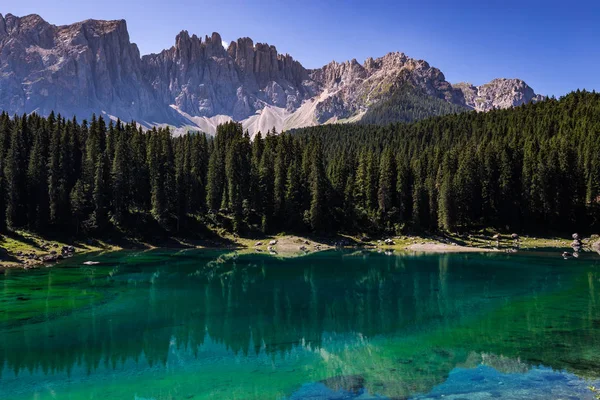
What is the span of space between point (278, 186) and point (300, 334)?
70.5 metres

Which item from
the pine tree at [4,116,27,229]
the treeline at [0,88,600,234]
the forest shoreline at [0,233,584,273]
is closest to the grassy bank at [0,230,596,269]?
the forest shoreline at [0,233,584,273]

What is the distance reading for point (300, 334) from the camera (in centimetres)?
3362

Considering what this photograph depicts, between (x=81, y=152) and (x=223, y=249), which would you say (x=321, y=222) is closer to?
(x=223, y=249)

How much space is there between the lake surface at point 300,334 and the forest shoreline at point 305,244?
23.1 meters

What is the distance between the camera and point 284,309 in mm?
41531

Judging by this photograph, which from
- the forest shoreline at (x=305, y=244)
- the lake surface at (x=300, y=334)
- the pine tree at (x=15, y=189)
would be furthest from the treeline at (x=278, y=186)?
the lake surface at (x=300, y=334)

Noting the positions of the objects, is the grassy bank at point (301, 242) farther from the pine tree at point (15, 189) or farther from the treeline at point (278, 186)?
the pine tree at point (15, 189)

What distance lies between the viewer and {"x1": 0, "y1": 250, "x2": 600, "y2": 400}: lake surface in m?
23.8

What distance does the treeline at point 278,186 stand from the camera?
3625 inches

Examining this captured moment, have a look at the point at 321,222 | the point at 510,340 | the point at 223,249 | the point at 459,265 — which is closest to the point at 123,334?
the point at 510,340

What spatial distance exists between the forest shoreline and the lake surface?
910 inches

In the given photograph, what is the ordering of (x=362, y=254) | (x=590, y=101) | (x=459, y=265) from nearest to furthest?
1. (x=459, y=265)
2. (x=362, y=254)
3. (x=590, y=101)

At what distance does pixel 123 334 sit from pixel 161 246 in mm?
60023

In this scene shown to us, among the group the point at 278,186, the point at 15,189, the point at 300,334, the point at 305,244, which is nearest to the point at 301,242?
the point at 305,244
